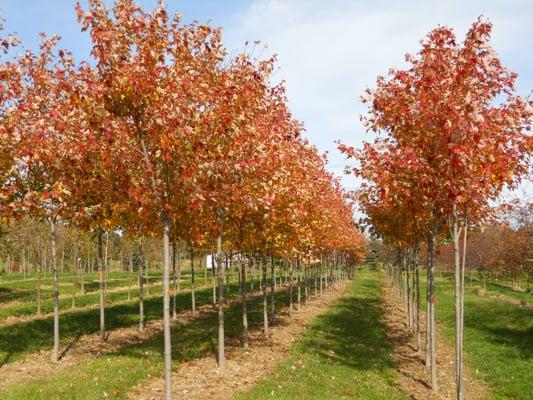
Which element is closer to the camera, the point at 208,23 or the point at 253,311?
the point at 208,23

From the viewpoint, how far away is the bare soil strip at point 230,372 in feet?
37.6

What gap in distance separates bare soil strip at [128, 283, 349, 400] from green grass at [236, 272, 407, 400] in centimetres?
49

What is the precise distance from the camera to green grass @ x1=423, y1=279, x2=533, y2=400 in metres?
13.4

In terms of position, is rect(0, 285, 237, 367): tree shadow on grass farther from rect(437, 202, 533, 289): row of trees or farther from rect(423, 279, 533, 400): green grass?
rect(437, 202, 533, 289): row of trees

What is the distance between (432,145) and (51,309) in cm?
2365

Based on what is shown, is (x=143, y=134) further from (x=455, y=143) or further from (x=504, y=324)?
(x=504, y=324)

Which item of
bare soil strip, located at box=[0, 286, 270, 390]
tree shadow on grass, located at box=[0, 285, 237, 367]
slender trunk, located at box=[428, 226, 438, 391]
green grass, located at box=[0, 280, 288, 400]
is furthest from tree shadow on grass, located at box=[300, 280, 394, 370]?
tree shadow on grass, located at box=[0, 285, 237, 367]

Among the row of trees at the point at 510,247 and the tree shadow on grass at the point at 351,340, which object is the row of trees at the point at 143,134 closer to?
the tree shadow on grass at the point at 351,340

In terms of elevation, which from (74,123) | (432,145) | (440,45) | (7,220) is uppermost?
(440,45)

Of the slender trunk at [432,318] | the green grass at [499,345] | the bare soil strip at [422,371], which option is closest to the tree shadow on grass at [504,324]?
the green grass at [499,345]

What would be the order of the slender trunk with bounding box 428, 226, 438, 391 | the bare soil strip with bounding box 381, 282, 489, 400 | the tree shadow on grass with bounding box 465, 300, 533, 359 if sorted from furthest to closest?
the tree shadow on grass with bounding box 465, 300, 533, 359
the bare soil strip with bounding box 381, 282, 489, 400
the slender trunk with bounding box 428, 226, 438, 391

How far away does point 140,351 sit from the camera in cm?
1567

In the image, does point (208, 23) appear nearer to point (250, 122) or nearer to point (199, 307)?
point (250, 122)

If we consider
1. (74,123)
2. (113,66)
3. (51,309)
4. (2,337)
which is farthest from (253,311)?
(113,66)
